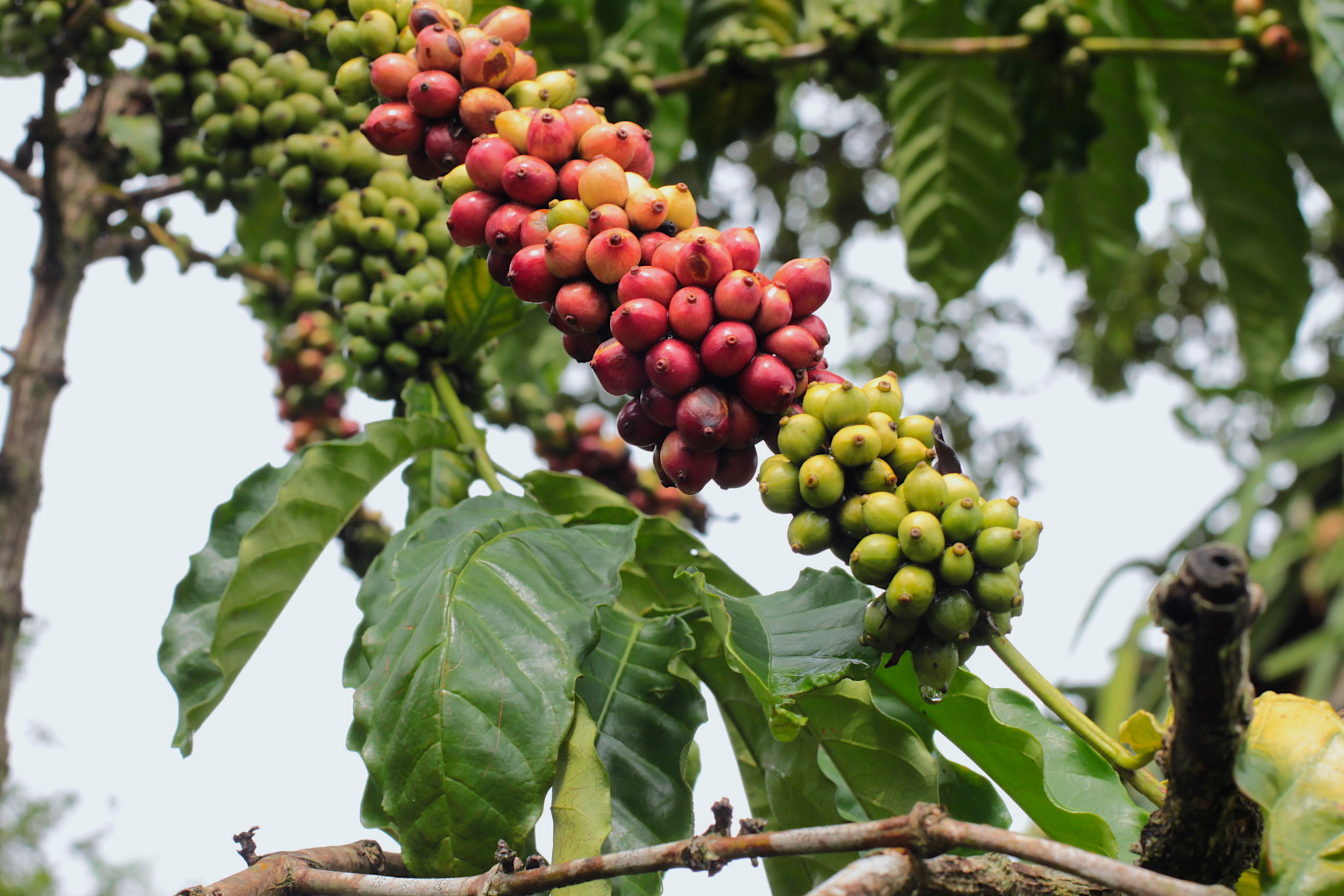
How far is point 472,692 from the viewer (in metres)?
1.11

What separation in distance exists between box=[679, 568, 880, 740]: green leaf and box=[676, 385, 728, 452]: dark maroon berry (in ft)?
0.60

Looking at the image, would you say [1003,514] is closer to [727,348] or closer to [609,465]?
[727,348]

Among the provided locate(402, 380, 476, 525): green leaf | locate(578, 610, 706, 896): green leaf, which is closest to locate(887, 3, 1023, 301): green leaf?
locate(402, 380, 476, 525): green leaf

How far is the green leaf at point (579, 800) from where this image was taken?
112cm

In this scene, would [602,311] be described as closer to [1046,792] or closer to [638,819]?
[638,819]

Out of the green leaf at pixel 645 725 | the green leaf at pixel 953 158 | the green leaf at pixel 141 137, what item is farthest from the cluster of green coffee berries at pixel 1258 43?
the green leaf at pixel 141 137

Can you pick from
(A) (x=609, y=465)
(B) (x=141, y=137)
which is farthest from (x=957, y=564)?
(B) (x=141, y=137)

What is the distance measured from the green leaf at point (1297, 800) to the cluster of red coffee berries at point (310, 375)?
7.31 ft

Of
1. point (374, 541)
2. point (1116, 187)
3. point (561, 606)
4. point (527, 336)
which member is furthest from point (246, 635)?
point (1116, 187)

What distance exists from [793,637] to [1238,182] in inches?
83.5

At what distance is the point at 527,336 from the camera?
10.5 feet

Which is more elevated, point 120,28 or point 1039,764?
point 120,28

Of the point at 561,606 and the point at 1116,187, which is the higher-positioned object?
the point at 1116,187

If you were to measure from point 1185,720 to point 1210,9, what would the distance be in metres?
2.39
